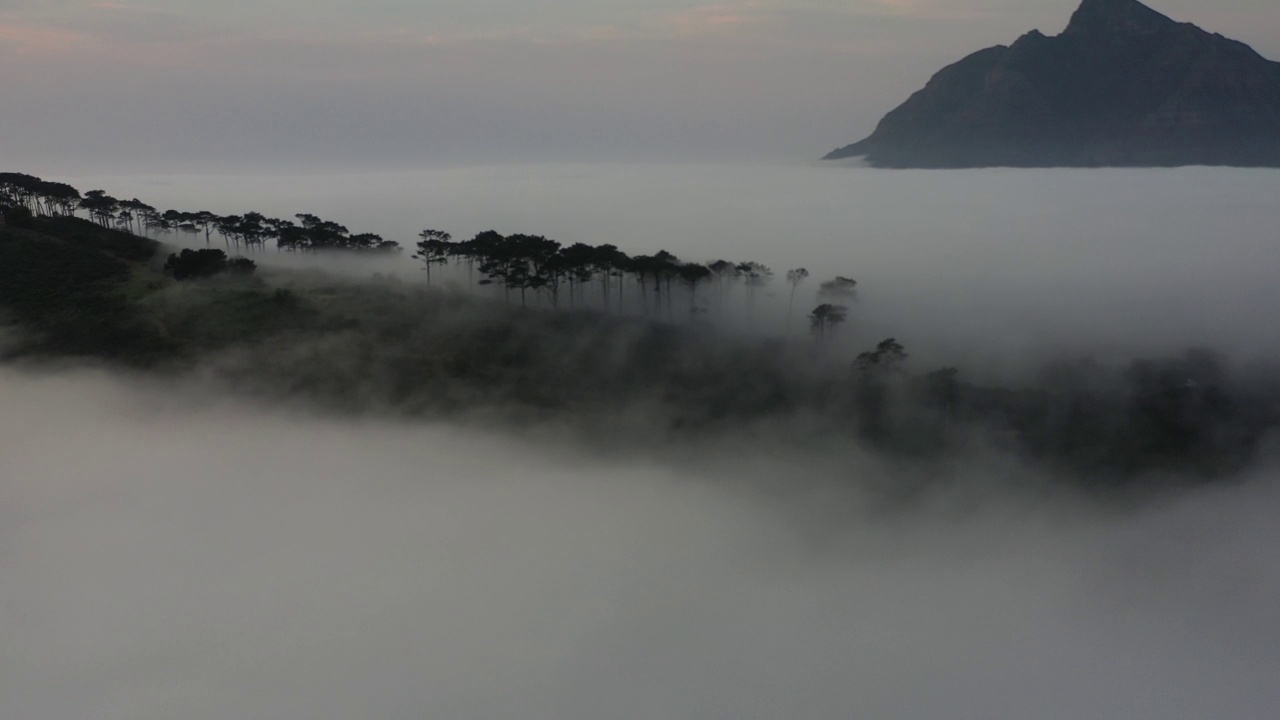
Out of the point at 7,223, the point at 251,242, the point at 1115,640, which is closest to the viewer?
the point at 1115,640

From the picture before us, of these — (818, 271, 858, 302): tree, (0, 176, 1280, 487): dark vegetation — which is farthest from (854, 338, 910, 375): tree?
(818, 271, 858, 302): tree

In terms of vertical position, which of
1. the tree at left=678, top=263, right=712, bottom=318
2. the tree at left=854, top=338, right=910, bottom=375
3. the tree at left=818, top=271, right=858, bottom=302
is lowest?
the tree at left=854, top=338, right=910, bottom=375

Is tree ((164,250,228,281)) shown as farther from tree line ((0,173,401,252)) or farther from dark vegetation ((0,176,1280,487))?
tree line ((0,173,401,252))

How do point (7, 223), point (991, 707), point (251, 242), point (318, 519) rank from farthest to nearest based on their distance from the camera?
1. point (251, 242)
2. point (7, 223)
3. point (318, 519)
4. point (991, 707)

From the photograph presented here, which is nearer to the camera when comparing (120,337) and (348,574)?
(348,574)

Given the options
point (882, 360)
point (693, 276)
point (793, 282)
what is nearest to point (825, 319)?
point (882, 360)

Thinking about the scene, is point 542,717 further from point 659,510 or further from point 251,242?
point 251,242

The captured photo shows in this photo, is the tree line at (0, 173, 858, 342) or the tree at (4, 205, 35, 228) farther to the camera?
the tree at (4, 205, 35, 228)

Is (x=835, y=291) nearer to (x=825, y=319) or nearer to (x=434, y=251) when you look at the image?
(x=825, y=319)

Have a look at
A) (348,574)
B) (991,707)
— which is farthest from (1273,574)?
(348,574)

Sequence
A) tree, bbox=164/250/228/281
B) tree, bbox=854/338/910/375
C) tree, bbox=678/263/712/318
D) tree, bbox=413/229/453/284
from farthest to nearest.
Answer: tree, bbox=413/229/453/284
tree, bbox=678/263/712/318
tree, bbox=164/250/228/281
tree, bbox=854/338/910/375
